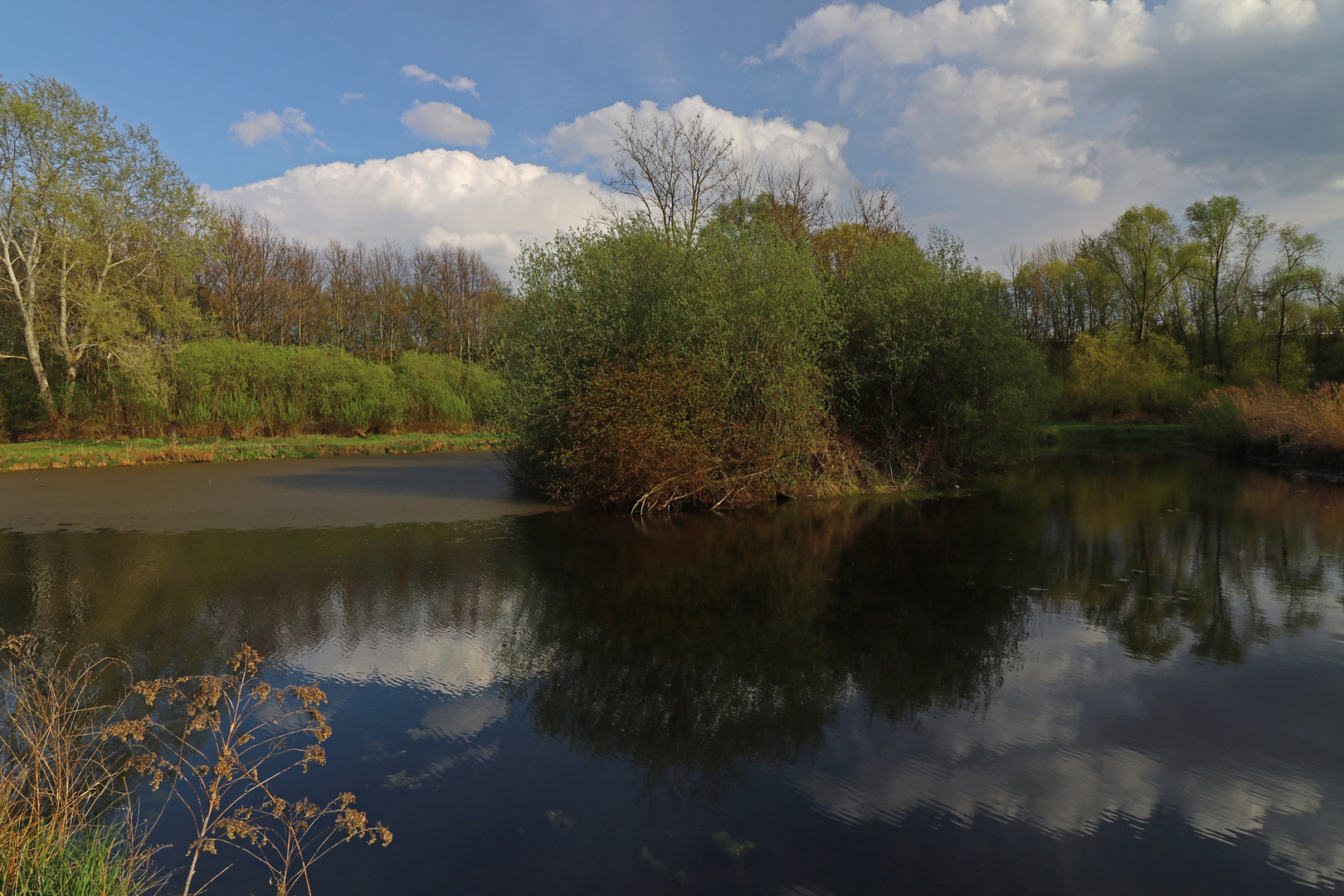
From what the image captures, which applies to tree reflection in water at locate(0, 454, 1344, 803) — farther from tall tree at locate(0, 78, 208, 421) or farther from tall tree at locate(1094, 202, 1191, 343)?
tall tree at locate(1094, 202, 1191, 343)

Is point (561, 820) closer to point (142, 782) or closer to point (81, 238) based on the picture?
point (142, 782)

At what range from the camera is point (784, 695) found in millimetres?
5367

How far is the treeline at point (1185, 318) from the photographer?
41.7 metres

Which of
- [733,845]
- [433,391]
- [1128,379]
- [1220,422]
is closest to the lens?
[733,845]

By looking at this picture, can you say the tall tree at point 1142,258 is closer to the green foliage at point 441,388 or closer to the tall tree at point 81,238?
the green foliage at point 441,388

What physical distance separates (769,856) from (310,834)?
2.34 meters

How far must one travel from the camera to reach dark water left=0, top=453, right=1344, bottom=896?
3525 mm

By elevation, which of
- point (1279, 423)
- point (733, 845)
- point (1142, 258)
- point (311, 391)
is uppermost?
point (1142, 258)

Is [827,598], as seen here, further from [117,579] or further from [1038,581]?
[117,579]

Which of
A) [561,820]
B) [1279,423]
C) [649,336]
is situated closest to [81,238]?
[649,336]

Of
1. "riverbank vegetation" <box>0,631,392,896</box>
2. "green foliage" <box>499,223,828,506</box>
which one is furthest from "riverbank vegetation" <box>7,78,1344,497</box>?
"riverbank vegetation" <box>0,631,392,896</box>

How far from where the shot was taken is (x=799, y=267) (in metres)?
15.0

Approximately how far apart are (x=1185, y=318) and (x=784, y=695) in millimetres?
52812

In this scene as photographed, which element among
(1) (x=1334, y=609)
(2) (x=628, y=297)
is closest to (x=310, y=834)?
(1) (x=1334, y=609)
